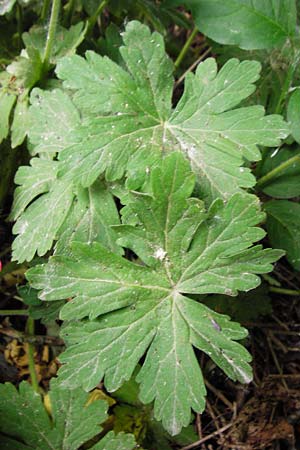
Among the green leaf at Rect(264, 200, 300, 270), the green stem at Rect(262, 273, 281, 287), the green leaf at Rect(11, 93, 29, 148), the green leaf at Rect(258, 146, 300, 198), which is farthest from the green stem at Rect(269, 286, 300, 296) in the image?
the green leaf at Rect(11, 93, 29, 148)

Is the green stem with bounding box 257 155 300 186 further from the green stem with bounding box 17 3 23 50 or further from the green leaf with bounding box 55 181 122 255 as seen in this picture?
the green stem with bounding box 17 3 23 50

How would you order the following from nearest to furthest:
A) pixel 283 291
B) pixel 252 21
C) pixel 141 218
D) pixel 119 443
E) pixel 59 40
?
pixel 141 218 < pixel 119 443 < pixel 252 21 < pixel 59 40 < pixel 283 291

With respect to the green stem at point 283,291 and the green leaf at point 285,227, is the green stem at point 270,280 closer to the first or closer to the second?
the green stem at point 283,291

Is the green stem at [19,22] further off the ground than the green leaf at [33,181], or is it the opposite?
the green stem at [19,22]

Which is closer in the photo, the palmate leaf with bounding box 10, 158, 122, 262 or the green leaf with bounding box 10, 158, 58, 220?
the palmate leaf with bounding box 10, 158, 122, 262

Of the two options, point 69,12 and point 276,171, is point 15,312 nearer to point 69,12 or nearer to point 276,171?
point 276,171

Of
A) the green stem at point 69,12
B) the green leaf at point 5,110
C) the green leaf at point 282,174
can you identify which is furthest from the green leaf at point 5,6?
the green leaf at point 282,174

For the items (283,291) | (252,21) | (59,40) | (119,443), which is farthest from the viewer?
(283,291)

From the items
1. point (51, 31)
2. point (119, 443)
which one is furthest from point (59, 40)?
point (119, 443)
